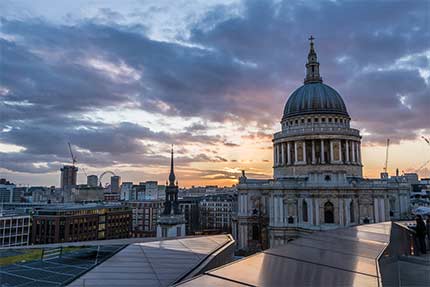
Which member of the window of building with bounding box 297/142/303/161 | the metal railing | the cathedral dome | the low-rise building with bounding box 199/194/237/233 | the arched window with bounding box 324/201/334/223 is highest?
the cathedral dome

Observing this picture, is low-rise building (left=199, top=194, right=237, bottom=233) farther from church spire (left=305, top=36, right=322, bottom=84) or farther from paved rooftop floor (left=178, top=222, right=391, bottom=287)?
paved rooftop floor (left=178, top=222, right=391, bottom=287)

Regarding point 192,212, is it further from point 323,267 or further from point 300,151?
point 323,267

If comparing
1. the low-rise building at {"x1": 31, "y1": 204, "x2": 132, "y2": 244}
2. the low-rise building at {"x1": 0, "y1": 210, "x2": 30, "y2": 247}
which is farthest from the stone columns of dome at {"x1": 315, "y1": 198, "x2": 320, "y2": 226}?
the low-rise building at {"x1": 0, "y1": 210, "x2": 30, "y2": 247}

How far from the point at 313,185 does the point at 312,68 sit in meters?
34.9

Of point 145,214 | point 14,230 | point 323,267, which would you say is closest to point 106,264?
point 323,267

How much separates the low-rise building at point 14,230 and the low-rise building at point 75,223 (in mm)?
3562

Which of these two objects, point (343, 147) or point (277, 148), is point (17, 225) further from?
point (343, 147)

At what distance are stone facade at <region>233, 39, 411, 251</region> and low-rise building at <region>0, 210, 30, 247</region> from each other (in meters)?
55.8

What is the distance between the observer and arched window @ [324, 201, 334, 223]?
5791cm

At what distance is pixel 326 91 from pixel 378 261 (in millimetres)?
71621

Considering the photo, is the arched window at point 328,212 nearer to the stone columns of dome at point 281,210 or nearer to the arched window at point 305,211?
the arched window at point 305,211

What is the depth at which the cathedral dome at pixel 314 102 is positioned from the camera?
72750mm

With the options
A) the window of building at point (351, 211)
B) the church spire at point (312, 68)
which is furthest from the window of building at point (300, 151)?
the church spire at point (312, 68)

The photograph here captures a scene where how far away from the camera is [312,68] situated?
270 feet
